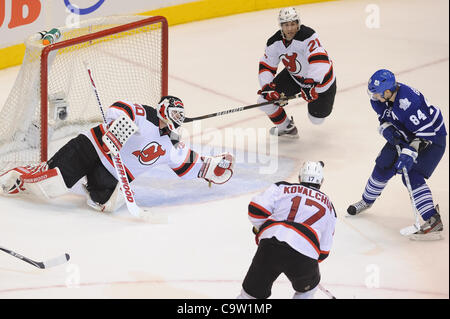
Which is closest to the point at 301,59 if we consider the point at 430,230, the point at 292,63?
the point at 292,63

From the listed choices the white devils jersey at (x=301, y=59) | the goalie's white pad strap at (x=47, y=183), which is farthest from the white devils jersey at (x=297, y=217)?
the white devils jersey at (x=301, y=59)

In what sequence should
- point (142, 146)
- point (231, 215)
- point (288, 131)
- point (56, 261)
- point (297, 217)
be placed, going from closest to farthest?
point (297, 217) < point (56, 261) < point (142, 146) < point (231, 215) < point (288, 131)

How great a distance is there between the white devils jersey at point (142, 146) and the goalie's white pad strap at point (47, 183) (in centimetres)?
24

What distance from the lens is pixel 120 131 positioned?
446 centimetres

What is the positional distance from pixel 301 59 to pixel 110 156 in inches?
57.9

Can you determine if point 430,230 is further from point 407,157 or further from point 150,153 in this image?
point 150,153

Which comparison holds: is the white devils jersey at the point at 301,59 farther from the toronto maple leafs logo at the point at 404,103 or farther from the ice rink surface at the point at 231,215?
the toronto maple leafs logo at the point at 404,103

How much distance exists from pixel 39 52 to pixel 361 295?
215cm

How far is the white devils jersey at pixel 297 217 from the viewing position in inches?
138

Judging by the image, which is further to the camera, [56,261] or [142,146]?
[142,146]

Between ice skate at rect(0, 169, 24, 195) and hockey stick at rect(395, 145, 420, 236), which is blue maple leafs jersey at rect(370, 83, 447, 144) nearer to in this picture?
hockey stick at rect(395, 145, 420, 236)

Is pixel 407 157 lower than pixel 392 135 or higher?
lower

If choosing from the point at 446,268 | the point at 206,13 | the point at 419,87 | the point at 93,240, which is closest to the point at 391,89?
the point at 446,268
